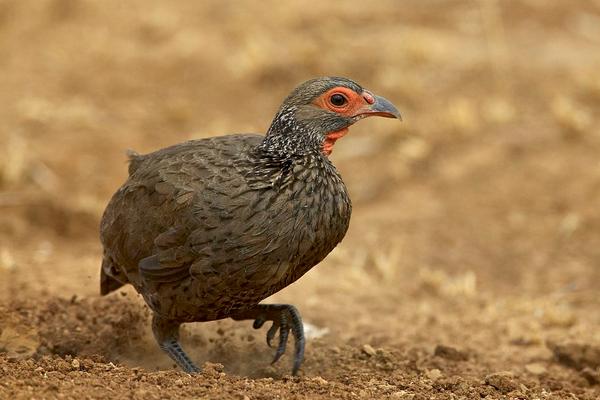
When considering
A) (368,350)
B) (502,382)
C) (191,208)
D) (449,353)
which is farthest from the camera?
(449,353)

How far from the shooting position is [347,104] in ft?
17.6

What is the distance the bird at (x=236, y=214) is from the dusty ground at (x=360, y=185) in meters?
0.43

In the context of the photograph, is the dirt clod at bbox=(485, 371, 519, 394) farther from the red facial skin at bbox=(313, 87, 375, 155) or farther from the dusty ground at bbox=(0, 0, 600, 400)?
the red facial skin at bbox=(313, 87, 375, 155)

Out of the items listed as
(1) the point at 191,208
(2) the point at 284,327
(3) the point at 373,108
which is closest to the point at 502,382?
(2) the point at 284,327

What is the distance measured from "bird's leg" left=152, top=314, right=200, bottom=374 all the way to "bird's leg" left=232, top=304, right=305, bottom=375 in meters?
0.33

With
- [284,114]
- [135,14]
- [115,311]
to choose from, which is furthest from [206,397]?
[135,14]

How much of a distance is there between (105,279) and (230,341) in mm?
768

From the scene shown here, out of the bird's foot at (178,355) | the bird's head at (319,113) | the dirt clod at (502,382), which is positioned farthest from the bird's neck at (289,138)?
the dirt clod at (502,382)

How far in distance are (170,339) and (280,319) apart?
61cm

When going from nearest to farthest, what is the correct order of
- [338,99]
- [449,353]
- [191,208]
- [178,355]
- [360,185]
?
[191,208], [338,99], [178,355], [449,353], [360,185]

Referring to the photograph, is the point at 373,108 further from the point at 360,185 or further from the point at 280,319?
the point at 360,185

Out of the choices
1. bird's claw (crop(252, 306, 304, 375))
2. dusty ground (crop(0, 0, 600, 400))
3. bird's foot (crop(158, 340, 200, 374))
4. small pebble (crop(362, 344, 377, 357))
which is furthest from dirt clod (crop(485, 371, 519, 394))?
bird's foot (crop(158, 340, 200, 374))

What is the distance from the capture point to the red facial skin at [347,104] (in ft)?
17.5

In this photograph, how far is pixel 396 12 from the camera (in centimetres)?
1281
